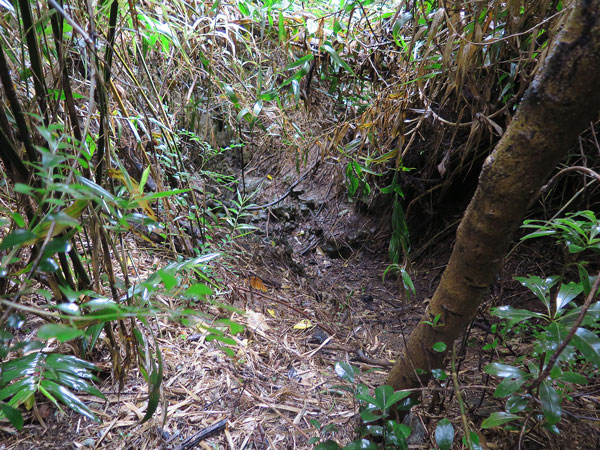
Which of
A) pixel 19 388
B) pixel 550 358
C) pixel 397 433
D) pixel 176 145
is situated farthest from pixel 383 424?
pixel 176 145

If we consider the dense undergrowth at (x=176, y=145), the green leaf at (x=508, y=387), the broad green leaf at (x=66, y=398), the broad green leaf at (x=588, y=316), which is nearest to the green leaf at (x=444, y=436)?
the dense undergrowth at (x=176, y=145)

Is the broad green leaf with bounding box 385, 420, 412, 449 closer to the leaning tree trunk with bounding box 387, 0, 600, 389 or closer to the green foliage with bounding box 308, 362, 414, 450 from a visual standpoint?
the green foliage with bounding box 308, 362, 414, 450

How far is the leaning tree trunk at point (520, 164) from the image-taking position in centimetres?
52

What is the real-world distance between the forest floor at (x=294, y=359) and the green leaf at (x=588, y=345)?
0.79 feet

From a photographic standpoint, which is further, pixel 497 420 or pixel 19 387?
pixel 497 420

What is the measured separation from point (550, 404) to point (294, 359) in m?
0.92

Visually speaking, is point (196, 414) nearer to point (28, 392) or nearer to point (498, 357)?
point (28, 392)

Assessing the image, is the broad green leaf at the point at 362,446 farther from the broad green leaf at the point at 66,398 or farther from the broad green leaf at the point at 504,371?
the broad green leaf at the point at 66,398

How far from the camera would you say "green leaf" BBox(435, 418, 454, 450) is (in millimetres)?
731

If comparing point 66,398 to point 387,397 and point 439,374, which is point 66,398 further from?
point 439,374

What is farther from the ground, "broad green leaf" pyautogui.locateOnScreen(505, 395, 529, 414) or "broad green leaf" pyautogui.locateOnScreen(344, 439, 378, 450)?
"broad green leaf" pyautogui.locateOnScreen(505, 395, 529, 414)

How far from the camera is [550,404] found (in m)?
0.72

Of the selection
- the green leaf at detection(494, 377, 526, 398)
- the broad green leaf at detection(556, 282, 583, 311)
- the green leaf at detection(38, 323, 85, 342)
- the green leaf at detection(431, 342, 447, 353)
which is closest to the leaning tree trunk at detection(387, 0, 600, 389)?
the green leaf at detection(431, 342, 447, 353)

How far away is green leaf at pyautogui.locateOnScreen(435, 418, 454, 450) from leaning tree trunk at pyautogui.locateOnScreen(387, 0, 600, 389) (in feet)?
0.46
